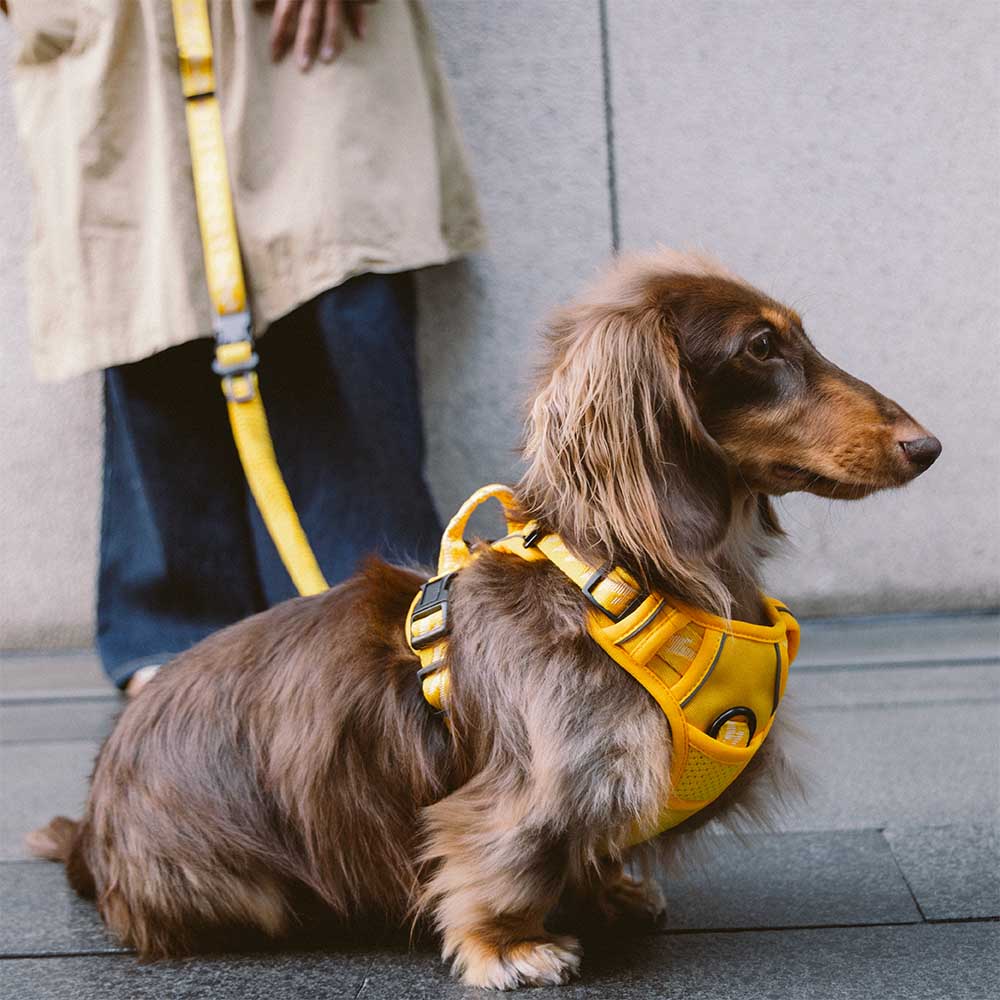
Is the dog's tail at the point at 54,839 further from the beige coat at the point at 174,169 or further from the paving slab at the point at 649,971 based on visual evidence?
the beige coat at the point at 174,169

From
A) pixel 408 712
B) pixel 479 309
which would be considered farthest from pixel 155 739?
pixel 479 309

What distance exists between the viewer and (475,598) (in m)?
2.05

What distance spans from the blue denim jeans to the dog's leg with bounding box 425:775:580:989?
1.16 m

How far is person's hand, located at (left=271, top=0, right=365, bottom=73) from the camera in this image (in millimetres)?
2855

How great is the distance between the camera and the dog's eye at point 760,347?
2020 millimetres

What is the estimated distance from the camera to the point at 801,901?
2.29m

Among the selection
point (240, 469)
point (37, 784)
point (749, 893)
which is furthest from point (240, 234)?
point (749, 893)

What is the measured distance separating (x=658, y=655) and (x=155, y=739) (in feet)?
3.03

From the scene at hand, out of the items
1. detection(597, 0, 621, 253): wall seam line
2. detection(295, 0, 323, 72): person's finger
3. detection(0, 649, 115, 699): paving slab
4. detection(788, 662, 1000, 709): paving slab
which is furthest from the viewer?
detection(0, 649, 115, 699): paving slab

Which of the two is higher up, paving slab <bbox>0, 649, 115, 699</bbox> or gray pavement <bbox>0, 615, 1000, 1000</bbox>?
gray pavement <bbox>0, 615, 1000, 1000</bbox>

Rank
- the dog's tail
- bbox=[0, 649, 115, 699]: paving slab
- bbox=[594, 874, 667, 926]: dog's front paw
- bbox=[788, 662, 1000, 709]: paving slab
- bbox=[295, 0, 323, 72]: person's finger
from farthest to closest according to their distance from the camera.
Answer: bbox=[0, 649, 115, 699]: paving slab < bbox=[788, 662, 1000, 709]: paving slab < bbox=[295, 0, 323, 72]: person's finger < the dog's tail < bbox=[594, 874, 667, 926]: dog's front paw

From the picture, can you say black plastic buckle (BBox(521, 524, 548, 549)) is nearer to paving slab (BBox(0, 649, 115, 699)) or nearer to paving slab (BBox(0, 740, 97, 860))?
paving slab (BBox(0, 740, 97, 860))

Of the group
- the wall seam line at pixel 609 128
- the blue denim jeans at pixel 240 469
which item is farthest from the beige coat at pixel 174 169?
the wall seam line at pixel 609 128

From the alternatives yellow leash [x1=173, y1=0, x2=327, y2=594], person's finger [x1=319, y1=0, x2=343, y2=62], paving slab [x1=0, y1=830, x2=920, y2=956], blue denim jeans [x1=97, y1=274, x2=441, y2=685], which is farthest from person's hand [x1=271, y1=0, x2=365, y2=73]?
paving slab [x1=0, y1=830, x2=920, y2=956]
